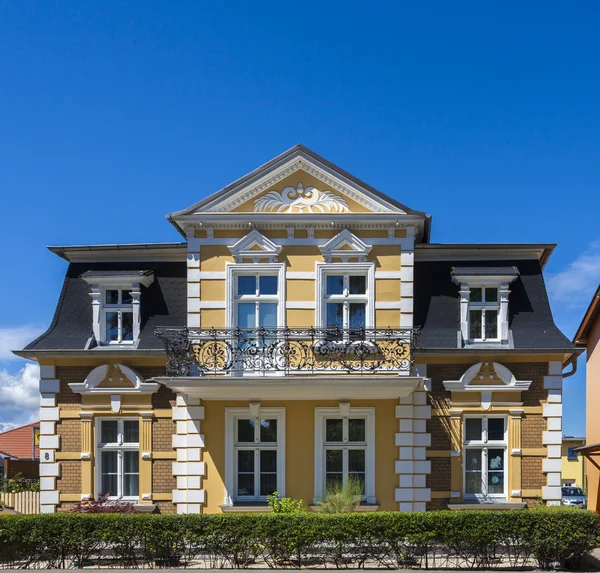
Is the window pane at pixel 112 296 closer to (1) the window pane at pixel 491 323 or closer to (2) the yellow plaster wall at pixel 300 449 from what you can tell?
(2) the yellow plaster wall at pixel 300 449

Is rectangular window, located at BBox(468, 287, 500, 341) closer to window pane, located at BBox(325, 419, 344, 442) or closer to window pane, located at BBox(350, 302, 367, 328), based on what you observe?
window pane, located at BBox(350, 302, 367, 328)

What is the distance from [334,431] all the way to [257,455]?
174 centimetres

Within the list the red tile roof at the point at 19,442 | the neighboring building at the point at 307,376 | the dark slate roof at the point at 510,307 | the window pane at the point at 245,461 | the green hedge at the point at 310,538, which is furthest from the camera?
the red tile roof at the point at 19,442

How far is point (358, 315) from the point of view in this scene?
1745cm

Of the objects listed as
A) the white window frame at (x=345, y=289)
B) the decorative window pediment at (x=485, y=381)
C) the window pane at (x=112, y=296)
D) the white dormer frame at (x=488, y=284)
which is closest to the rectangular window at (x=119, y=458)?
the window pane at (x=112, y=296)

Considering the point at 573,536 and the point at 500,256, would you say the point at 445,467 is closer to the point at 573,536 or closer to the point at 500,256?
the point at 573,536

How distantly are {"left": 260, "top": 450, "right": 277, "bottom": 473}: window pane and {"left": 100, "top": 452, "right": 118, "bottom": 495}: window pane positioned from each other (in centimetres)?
327

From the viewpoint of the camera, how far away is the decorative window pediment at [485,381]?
17297mm

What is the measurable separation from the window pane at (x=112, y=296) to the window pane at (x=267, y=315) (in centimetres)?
345

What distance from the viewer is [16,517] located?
15016mm

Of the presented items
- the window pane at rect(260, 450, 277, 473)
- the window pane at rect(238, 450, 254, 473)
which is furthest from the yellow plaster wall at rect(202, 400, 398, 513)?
the window pane at rect(238, 450, 254, 473)

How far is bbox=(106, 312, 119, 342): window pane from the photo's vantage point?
18094mm

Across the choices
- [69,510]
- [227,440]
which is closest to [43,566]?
[69,510]

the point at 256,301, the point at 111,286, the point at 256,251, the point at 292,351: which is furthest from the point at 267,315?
the point at 111,286
